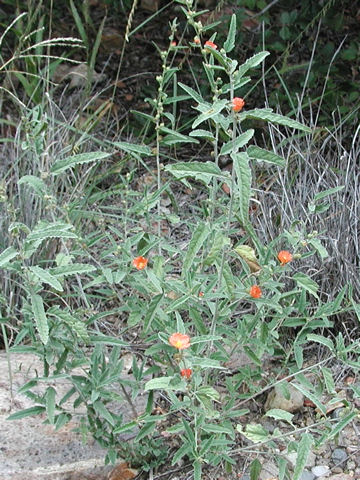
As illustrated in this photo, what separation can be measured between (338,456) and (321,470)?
8 cm

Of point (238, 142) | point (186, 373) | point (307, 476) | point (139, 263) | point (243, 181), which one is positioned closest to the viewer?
point (243, 181)

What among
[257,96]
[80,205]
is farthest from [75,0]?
[80,205]

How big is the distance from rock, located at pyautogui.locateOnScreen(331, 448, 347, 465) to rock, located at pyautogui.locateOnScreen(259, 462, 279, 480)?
184mm

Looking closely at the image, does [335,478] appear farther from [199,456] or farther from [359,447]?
[199,456]

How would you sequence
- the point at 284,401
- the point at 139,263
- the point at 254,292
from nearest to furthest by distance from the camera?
the point at 254,292 → the point at 139,263 → the point at 284,401

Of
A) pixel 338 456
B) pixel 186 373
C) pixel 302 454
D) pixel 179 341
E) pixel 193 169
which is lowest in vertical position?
pixel 338 456

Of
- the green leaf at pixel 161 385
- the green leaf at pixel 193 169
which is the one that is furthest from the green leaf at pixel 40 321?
the green leaf at pixel 193 169

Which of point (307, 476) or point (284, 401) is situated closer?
point (307, 476)

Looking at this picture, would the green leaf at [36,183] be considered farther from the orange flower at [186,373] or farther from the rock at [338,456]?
the rock at [338,456]

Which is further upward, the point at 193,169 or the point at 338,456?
the point at 193,169

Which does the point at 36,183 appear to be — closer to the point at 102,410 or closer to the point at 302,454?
the point at 102,410

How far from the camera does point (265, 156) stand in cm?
153

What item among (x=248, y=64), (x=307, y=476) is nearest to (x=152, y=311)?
(x=248, y=64)

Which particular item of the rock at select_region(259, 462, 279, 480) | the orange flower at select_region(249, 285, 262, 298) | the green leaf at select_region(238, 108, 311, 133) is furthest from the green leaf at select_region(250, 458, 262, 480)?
the green leaf at select_region(238, 108, 311, 133)
